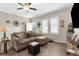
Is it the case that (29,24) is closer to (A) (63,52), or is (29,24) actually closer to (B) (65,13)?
(B) (65,13)

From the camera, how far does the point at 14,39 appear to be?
1.71 meters

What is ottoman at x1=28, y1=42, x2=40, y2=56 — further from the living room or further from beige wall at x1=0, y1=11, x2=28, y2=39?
beige wall at x1=0, y1=11, x2=28, y2=39

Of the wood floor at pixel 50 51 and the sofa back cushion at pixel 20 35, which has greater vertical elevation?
the sofa back cushion at pixel 20 35

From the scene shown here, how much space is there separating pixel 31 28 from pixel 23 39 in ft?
0.93

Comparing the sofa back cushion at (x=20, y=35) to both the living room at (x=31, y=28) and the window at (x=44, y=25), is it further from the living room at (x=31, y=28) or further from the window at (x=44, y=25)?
the window at (x=44, y=25)

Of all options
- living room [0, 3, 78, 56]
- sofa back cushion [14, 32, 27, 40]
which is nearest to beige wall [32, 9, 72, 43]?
living room [0, 3, 78, 56]

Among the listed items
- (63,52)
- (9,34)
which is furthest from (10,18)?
(63,52)

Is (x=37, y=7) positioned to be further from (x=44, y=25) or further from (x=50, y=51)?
(x=50, y=51)

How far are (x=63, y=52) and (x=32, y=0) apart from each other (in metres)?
1.20

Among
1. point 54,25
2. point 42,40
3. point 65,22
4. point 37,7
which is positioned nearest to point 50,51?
point 42,40

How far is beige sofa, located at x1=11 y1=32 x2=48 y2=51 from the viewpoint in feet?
5.62

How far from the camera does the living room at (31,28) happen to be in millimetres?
1686

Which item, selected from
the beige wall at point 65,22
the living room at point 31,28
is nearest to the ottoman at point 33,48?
the living room at point 31,28

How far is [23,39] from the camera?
5.81 feet
